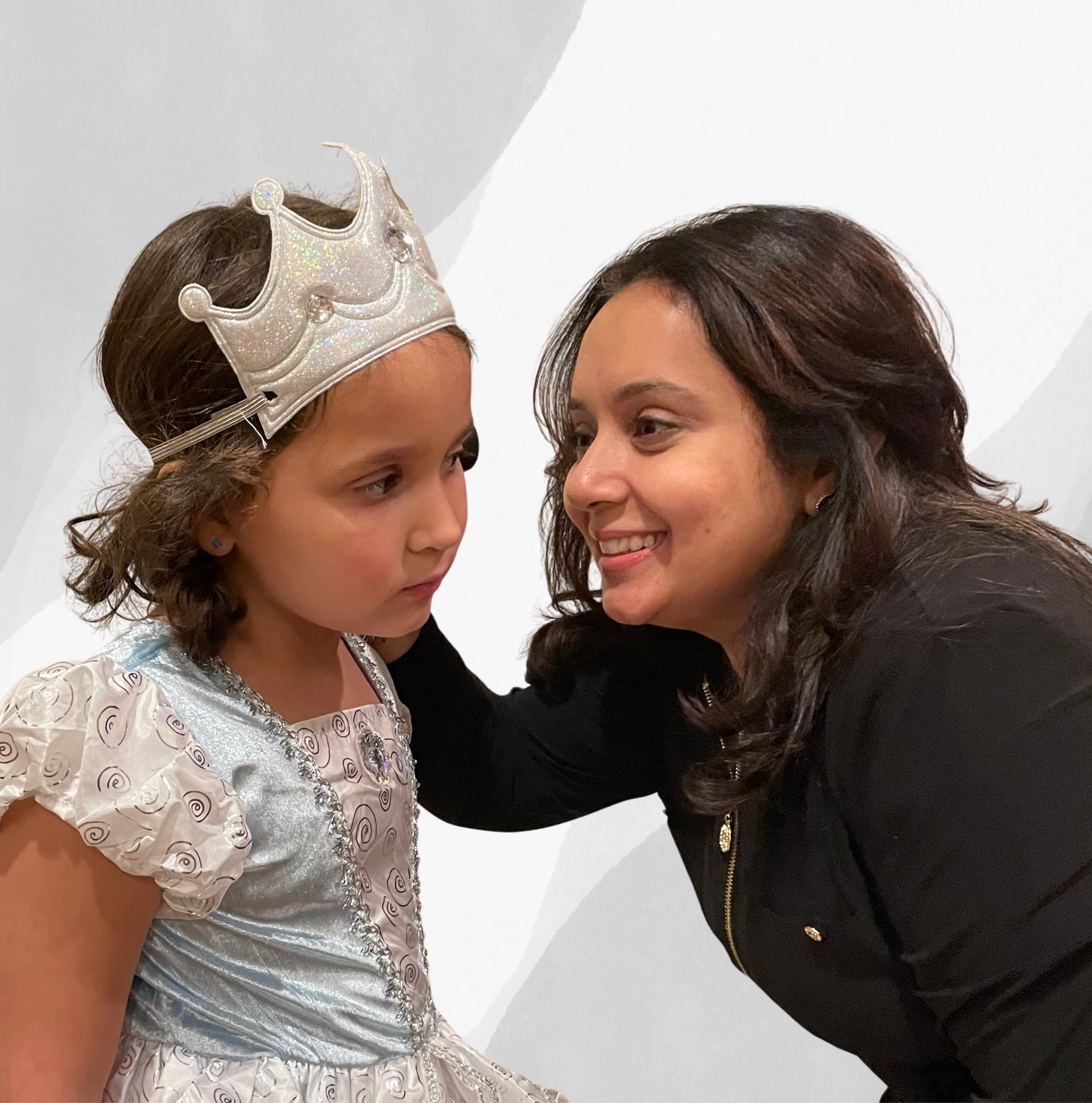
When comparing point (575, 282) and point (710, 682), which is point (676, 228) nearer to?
point (710, 682)

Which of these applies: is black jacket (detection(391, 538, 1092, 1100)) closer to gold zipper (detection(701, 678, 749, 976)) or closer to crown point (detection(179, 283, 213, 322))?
gold zipper (detection(701, 678, 749, 976))

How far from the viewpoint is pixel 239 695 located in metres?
1.08

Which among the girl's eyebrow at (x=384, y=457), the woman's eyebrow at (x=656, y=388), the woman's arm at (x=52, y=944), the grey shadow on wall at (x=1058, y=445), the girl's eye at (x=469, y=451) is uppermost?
the grey shadow on wall at (x=1058, y=445)

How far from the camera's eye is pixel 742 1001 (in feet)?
6.71

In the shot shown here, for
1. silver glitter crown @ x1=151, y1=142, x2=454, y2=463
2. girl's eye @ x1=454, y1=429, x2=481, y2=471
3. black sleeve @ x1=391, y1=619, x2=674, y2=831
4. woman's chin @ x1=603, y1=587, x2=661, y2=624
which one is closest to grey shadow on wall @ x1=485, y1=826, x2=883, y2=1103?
black sleeve @ x1=391, y1=619, x2=674, y2=831

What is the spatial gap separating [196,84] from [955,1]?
1063 millimetres

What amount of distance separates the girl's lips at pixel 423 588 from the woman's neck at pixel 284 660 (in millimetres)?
104

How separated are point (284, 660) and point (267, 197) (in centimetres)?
37

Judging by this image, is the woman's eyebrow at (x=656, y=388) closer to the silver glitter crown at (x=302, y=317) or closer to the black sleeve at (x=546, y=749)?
the silver glitter crown at (x=302, y=317)

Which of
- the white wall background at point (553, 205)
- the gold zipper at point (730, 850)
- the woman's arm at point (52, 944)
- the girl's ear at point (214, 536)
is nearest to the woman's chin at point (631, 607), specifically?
the gold zipper at point (730, 850)

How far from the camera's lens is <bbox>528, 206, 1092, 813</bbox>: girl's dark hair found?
1.16 meters

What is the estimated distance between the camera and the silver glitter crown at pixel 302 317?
0.99 metres

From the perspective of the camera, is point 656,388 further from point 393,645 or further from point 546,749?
point 546,749

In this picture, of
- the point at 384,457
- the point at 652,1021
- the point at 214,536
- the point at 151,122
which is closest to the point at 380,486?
the point at 384,457
